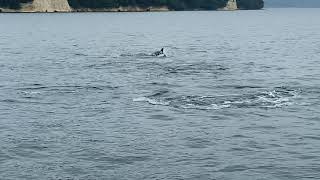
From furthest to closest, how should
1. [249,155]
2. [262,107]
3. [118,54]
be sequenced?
[118,54] < [262,107] < [249,155]

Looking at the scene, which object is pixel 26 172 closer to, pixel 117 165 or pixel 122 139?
pixel 117 165

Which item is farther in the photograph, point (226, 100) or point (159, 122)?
point (226, 100)

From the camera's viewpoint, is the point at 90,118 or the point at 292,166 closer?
the point at 292,166

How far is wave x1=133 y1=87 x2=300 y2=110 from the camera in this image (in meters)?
37.8

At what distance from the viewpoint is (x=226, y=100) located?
3975cm

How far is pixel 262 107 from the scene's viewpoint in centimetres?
3706

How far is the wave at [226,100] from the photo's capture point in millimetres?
37812

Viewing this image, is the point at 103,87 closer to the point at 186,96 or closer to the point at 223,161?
the point at 186,96

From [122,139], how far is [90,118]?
5436 mm

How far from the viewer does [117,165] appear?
25.4 metres

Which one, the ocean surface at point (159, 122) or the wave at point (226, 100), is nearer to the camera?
the ocean surface at point (159, 122)

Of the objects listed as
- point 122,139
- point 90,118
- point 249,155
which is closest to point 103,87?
point 90,118

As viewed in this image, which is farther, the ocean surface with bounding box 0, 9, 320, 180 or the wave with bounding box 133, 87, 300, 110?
the wave with bounding box 133, 87, 300, 110

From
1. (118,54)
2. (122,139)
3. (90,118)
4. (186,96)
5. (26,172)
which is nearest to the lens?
(26,172)
